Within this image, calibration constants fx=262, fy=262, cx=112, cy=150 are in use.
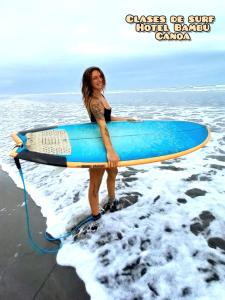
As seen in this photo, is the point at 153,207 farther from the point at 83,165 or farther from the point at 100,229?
the point at 83,165

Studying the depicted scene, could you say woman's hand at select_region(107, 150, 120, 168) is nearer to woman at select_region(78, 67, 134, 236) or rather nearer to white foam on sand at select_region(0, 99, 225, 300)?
woman at select_region(78, 67, 134, 236)

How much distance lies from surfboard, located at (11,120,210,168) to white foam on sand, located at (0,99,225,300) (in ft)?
3.44

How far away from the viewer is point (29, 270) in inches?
120

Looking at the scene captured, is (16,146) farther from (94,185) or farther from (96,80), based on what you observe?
(96,80)

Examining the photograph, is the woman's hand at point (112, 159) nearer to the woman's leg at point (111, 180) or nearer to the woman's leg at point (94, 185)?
the woman's leg at point (94, 185)

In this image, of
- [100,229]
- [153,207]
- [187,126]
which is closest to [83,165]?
[100,229]

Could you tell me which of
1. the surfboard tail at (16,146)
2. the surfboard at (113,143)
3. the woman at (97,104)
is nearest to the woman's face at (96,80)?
the woman at (97,104)

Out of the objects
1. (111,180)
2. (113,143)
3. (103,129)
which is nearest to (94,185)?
(111,180)

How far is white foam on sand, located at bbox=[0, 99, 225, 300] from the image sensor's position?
9.16ft

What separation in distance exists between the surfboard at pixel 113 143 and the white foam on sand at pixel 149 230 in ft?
3.44

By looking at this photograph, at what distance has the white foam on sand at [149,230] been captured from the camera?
2791 millimetres

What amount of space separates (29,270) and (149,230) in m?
1.63

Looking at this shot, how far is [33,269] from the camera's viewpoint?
3.07 m

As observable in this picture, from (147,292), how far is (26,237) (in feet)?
6.08
